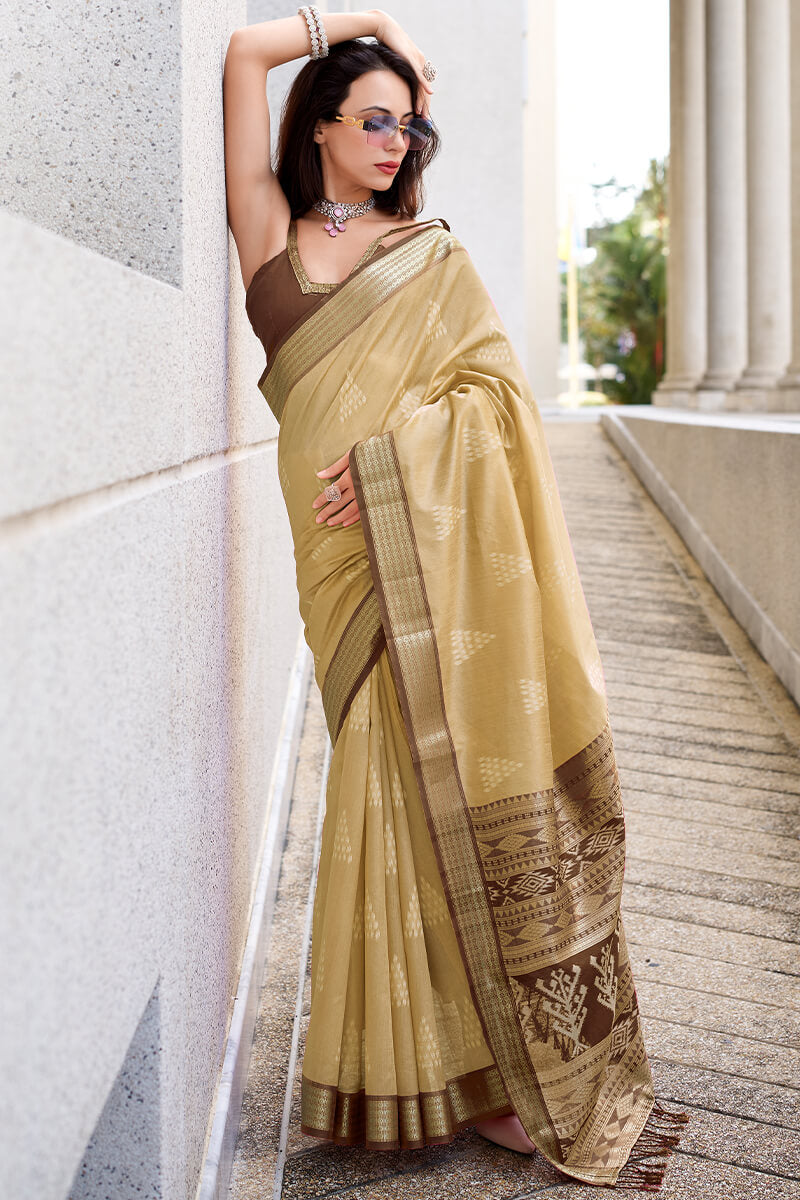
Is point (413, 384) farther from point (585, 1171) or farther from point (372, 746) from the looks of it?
point (585, 1171)

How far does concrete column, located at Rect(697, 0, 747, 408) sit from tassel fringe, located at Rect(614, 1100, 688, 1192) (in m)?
9.77

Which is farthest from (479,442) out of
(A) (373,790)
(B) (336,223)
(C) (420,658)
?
(A) (373,790)

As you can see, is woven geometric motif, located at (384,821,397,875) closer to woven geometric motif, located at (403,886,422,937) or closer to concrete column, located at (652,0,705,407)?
woven geometric motif, located at (403,886,422,937)

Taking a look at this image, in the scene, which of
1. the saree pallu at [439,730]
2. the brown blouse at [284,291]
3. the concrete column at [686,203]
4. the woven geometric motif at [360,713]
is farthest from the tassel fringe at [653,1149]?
the concrete column at [686,203]

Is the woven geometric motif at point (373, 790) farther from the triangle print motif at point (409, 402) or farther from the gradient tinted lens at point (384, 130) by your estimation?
the gradient tinted lens at point (384, 130)

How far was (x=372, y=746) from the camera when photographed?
1.92 metres

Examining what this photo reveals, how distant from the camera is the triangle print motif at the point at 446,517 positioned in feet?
6.15

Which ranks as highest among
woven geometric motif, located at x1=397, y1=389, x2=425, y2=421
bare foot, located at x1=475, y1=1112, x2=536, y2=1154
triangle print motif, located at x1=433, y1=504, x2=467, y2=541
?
woven geometric motif, located at x1=397, y1=389, x2=425, y2=421

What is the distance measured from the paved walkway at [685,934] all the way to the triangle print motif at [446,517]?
1.07 m

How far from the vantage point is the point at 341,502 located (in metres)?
1.87

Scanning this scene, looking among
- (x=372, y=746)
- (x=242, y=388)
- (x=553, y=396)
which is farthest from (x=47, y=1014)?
(x=553, y=396)

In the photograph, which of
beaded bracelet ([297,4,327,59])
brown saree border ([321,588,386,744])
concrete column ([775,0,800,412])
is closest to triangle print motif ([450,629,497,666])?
brown saree border ([321,588,386,744])

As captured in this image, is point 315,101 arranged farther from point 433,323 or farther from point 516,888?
point 516,888

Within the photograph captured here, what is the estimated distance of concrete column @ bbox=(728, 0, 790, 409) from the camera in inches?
380
